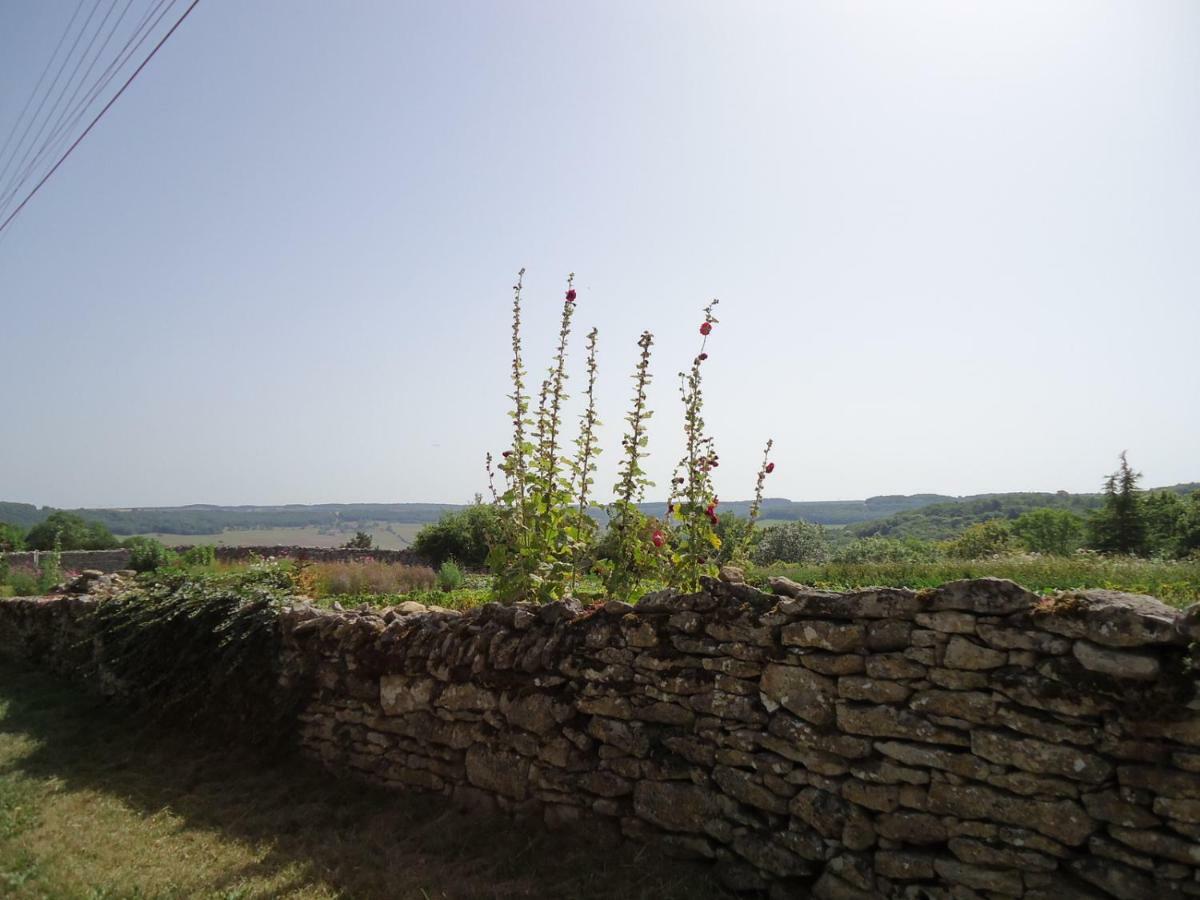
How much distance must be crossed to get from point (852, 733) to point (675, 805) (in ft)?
4.10

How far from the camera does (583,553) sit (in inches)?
251

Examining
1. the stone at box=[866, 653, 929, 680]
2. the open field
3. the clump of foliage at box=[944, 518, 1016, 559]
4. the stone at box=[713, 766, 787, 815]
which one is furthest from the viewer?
the open field

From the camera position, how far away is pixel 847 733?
12.9 feet

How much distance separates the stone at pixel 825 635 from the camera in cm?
397

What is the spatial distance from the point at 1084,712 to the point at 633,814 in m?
2.68

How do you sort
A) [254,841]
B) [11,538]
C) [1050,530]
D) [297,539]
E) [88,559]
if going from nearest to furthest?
1. [254,841]
2. [1050,530]
3. [88,559]
4. [11,538]
5. [297,539]

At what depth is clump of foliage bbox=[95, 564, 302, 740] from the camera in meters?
7.30

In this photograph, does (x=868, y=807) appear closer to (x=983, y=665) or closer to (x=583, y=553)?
(x=983, y=665)

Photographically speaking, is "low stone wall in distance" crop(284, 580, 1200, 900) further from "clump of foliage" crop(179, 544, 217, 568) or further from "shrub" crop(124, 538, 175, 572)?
"shrub" crop(124, 538, 175, 572)

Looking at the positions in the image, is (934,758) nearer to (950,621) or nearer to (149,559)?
(950,621)

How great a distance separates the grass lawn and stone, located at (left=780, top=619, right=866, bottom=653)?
1.51m

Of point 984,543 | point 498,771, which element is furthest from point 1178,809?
point 984,543

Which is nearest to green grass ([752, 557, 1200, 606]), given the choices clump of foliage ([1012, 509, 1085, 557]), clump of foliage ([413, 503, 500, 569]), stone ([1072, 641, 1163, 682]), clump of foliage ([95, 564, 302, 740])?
stone ([1072, 641, 1163, 682])

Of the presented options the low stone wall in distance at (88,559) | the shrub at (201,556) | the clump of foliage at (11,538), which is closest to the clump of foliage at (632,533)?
the shrub at (201,556)
